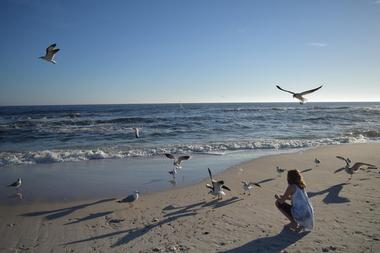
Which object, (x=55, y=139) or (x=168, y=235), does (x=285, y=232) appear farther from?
(x=55, y=139)

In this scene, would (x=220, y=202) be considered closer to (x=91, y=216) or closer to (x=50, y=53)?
(x=91, y=216)

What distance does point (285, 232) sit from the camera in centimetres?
507

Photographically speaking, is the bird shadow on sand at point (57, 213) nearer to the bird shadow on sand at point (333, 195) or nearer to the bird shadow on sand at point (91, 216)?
the bird shadow on sand at point (91, 216)

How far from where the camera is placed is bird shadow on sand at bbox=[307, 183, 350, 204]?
6.67m

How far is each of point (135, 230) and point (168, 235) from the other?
617mm

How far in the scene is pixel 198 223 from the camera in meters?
5.65

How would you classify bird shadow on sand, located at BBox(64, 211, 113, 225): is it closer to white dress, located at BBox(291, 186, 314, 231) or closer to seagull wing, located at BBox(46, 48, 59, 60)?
white dress, located at BBox(291, 186, 314, 231)

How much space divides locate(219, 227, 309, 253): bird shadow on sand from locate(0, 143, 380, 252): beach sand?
0.01 meters

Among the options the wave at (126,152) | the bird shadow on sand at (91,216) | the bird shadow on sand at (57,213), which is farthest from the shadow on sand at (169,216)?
the wave at (126,152)

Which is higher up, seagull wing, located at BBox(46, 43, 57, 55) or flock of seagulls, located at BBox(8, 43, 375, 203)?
seagull wing, located at BBox(46, 43, 57, 55)

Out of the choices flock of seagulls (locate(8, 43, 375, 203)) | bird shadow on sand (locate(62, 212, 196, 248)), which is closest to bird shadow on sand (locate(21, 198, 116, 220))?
flock of seagulls (locate(8, 43, 375, 203))

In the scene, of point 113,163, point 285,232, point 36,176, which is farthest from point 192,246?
point 113,163

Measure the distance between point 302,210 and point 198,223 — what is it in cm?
172

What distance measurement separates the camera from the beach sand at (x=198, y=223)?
4.74m
